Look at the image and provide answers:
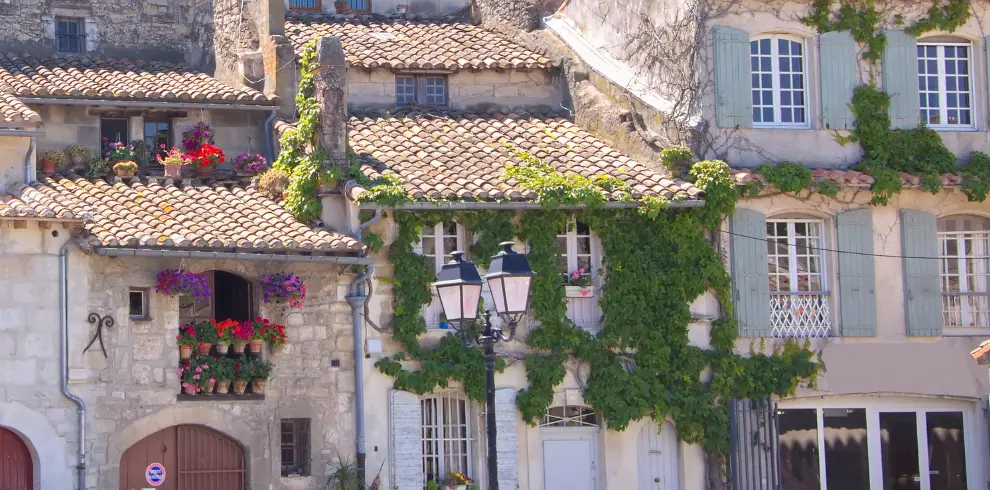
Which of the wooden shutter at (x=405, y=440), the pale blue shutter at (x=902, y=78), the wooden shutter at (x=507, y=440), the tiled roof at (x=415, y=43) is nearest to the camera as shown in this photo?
the wooden shutter at (x=405, y=440)

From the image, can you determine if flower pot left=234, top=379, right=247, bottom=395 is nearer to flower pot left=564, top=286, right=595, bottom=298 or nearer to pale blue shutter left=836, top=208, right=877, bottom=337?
flower pot left=564, top=286, right=595, bottom=298

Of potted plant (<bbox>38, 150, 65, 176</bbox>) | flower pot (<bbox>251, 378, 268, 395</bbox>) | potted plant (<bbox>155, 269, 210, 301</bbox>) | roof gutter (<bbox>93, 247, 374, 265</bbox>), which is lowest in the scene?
flower pot (<bbox>251, 378, 268, 395</bbox>)

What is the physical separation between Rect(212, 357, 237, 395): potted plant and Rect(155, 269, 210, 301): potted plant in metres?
0.92

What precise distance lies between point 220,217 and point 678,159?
21.5 feet

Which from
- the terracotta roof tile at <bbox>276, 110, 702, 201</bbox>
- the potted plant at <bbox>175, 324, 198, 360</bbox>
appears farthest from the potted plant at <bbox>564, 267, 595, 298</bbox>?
the potted plant at <bbox>175, 324, 198, 360</bbox>

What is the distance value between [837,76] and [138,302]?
10.7m

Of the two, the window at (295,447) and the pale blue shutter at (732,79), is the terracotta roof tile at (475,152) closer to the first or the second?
the pale blue shutter at (732,79)

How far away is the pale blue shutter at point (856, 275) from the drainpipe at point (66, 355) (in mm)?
10792

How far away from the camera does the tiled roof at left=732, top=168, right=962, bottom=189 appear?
25578 mm

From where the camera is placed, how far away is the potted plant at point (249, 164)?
85.3ft

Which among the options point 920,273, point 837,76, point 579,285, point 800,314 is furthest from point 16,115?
point 920,273

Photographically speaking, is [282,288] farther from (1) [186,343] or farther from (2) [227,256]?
(1) [186,343]

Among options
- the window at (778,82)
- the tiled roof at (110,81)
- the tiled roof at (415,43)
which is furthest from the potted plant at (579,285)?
the tiled roof at (110,81)

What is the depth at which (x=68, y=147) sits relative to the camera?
25406 millimetres
